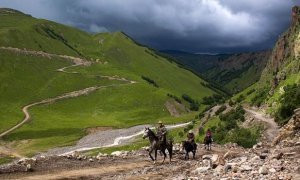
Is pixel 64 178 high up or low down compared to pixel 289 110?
down

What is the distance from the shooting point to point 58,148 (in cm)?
13862

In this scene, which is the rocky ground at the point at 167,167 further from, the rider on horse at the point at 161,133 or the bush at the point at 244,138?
the bush at the point at 244,138

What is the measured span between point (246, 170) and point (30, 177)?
17493 mm

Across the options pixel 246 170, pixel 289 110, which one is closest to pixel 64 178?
pixel 246 170

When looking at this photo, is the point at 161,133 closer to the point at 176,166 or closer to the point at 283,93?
the point at 176,166

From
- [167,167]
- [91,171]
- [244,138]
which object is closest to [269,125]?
[244,138]

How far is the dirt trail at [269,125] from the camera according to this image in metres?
75.0

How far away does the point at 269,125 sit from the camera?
8231 cm

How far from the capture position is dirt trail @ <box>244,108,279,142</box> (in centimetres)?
7500

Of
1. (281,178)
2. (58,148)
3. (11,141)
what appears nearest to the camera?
(281,178)

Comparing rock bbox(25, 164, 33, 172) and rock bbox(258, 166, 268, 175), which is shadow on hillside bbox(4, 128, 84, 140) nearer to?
rock bbox(25, 164, 33, 172)

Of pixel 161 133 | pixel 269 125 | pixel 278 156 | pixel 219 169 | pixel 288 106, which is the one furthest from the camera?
pixel 269 125

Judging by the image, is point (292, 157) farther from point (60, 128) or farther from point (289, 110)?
point (60, 128)

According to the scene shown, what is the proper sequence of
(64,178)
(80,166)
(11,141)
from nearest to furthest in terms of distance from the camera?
(64,178) < (80,166) < (11,141)
